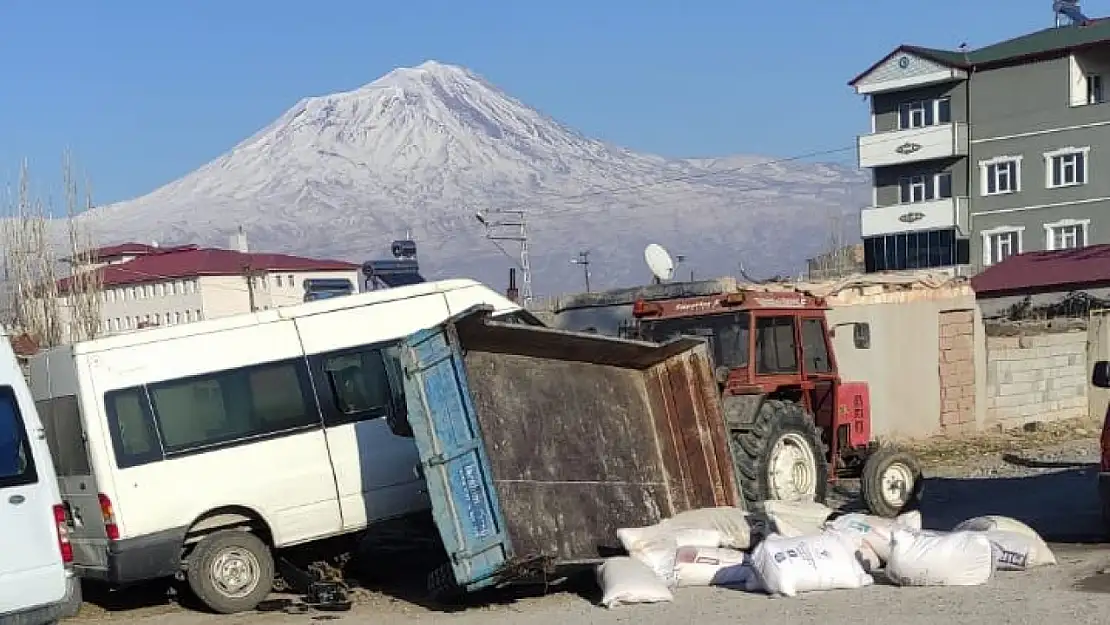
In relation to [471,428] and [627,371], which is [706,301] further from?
[471,428]

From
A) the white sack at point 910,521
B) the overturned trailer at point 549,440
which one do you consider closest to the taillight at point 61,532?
the overturned trailer at point 549,440

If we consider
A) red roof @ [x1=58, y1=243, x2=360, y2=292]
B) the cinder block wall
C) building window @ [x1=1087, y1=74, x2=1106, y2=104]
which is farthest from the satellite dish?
red roof @ [x1=58, y1=243, x2=360, y2=292]

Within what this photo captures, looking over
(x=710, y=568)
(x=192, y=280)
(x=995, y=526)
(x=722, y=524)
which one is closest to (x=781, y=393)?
(x=722, y=524)

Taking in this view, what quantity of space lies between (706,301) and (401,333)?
301 cm

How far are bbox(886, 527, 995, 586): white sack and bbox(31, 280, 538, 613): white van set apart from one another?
13.2 feet

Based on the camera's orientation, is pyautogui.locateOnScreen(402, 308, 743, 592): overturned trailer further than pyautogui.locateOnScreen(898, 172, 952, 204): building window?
No

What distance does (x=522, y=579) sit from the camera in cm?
982

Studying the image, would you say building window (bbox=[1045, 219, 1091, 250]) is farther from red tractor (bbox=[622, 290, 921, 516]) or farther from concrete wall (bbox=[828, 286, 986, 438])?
red tractor (bbox=[622, 290, 921, 516])

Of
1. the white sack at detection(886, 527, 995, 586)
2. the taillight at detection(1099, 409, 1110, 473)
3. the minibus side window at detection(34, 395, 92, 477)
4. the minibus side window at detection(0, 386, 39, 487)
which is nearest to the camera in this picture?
the minibus side window at detection(0, 386, 39, 487)

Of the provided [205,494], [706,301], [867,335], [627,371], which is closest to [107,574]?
[205,494]

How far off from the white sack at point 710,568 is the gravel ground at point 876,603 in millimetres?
132

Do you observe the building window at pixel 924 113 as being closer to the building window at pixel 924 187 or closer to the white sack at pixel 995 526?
the building window at pixel 924 187

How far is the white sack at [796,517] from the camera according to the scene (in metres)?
10.4

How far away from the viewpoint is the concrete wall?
21188 mm
